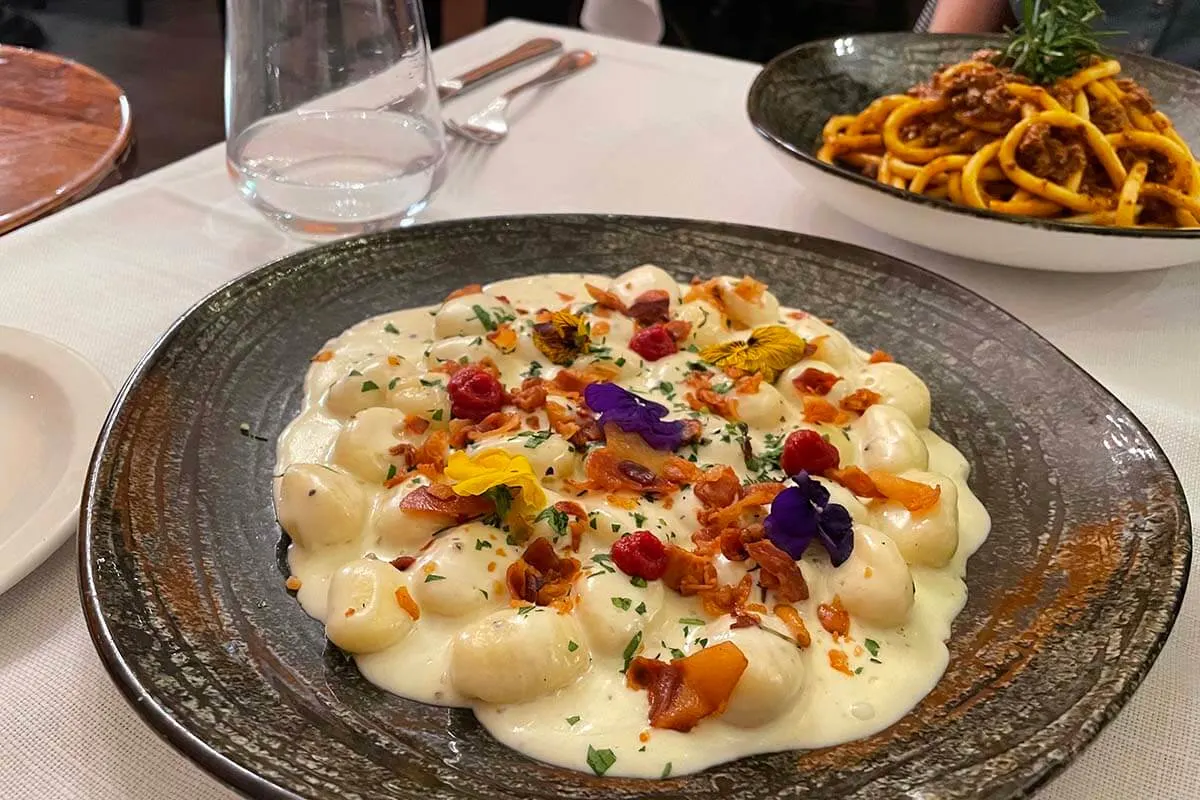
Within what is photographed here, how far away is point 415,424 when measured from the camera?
3.64ft

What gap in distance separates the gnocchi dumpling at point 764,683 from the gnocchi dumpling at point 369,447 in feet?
1.37

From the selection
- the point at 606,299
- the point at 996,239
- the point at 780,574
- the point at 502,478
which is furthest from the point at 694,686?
the point at 996,239

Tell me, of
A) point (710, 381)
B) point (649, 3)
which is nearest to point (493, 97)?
point (710, 381)

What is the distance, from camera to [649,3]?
3254mm

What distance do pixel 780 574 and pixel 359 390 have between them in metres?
0.51

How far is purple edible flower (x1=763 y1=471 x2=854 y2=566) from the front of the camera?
3.10 feet

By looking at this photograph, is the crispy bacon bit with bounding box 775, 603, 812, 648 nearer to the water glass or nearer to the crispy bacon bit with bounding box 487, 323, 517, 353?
the crispy bacon bit with bounding box 487, 323, 517, 353

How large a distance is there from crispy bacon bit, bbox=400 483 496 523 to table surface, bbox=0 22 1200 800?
0.96ft

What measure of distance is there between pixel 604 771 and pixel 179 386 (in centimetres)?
62

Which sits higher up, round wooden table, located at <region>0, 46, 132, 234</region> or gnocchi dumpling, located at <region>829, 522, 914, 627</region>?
gnocchi dumpling, located at <region>829, 522, 914, 627</region>

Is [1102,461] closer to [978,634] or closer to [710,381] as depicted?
[978,634]

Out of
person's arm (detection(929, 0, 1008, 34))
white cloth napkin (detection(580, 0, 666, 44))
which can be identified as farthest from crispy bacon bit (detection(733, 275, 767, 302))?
white cloth napkin (detection(580, 0, 666, 44))

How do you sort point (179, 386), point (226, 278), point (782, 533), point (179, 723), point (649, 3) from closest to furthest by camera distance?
point (179, 723) → point (782, 533) → point (179, 386) → point (226, 278) → point (649, 3)

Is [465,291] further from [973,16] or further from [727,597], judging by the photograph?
[973,16]
